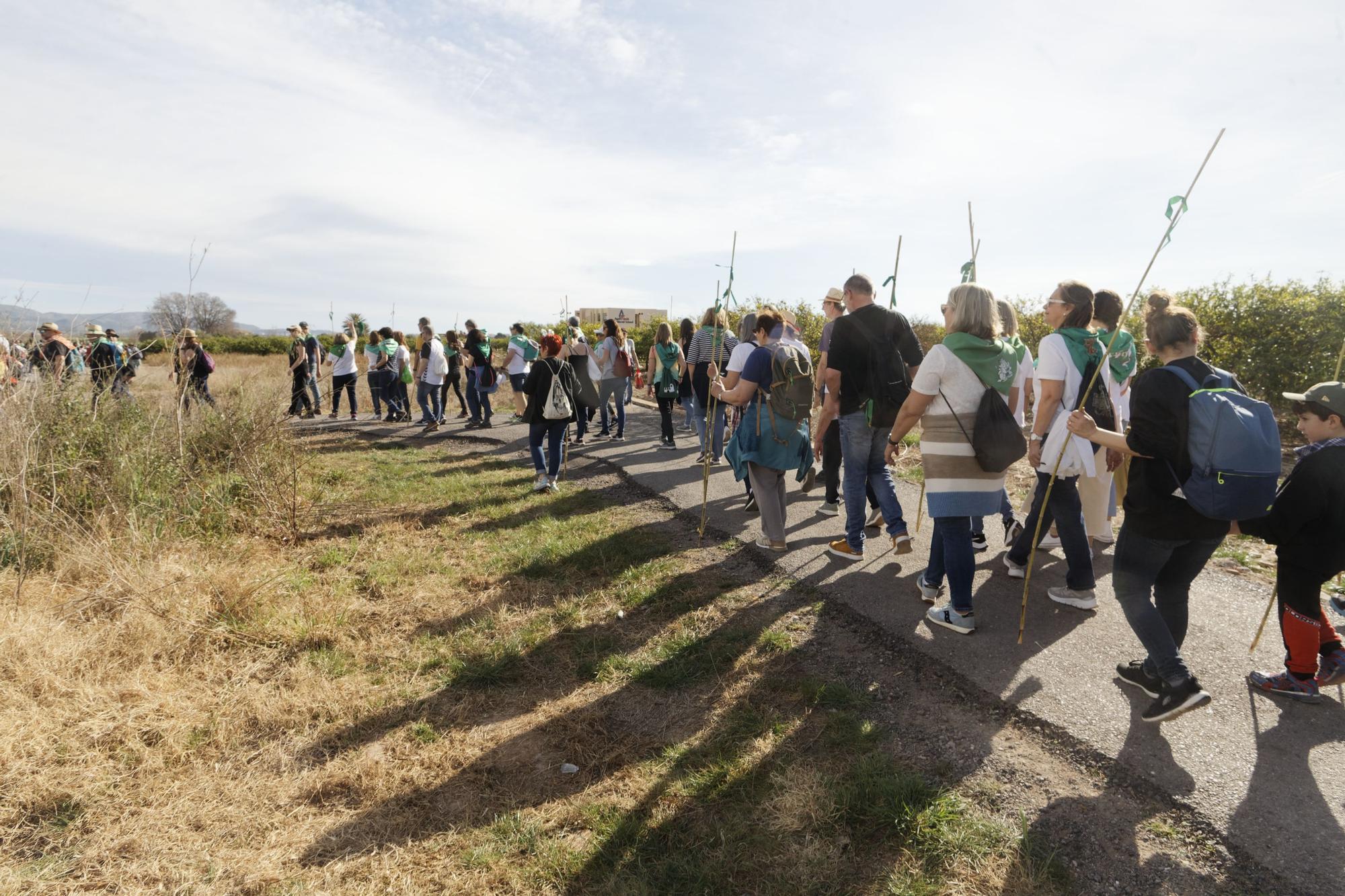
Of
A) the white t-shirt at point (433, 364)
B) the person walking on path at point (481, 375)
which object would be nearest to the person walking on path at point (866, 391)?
the person walking on path at point (481, 375)

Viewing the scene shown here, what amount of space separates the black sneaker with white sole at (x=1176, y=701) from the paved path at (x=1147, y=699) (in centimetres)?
9

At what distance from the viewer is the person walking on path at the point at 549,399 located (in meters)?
7.69

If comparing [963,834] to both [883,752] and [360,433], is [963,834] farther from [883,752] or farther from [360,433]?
[360,433]

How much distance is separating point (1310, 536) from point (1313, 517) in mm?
125

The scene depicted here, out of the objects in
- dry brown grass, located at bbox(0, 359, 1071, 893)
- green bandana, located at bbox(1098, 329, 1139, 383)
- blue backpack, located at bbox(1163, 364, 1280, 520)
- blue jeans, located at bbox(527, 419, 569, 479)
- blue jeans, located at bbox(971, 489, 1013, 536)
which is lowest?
dry brown grass, located at bbox(0, 359, 1071, 893)

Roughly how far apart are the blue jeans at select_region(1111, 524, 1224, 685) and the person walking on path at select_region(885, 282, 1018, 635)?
76 cm

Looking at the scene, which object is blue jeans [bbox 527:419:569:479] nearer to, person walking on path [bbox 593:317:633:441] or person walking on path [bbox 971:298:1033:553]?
person walking on path [bbox 593:317:633:441]

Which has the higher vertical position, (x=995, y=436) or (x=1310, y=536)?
(x=995, y=436)

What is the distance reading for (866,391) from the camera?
5012 mm

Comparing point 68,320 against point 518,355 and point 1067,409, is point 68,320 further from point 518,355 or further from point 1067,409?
point 1067,409

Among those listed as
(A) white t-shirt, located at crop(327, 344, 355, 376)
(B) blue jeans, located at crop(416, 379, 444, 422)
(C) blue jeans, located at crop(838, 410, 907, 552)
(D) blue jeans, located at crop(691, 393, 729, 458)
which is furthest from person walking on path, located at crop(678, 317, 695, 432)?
(A) white t-shirt, located at crop(327, 344, 355, 376)

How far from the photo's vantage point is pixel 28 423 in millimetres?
5629

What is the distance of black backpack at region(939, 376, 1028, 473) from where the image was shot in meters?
3.68

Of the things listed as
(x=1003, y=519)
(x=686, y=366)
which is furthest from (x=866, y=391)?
(x=686, y=366)
